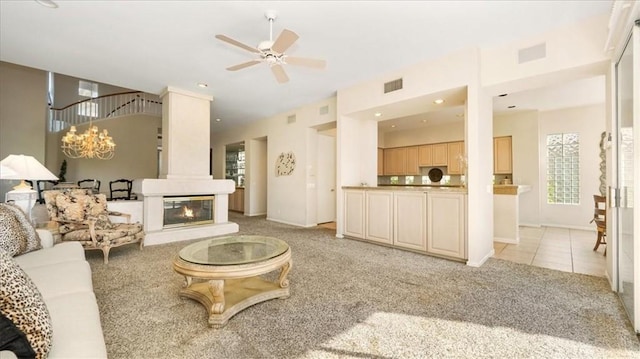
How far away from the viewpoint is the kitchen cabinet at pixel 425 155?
8.06 meters

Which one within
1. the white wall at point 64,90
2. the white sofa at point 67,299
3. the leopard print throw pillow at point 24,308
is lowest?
the white sofa at point 67,299

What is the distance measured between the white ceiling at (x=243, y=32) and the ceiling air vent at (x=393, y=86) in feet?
0.84

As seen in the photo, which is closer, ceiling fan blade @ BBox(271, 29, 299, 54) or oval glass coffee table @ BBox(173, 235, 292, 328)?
oval glass coffee table @ BBox(173, 235, 292, 328)

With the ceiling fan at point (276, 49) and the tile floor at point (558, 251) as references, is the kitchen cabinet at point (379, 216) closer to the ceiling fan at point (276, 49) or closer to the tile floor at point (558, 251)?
the tile floor at point (558, 251)

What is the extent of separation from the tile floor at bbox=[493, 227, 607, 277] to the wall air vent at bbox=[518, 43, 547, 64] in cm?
262

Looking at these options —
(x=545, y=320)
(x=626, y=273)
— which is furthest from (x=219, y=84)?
(x=626, y=273)

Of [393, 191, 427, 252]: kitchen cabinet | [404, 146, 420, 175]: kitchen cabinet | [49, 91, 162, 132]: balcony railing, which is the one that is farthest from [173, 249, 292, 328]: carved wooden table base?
[49, 91, 162, 132]: balcony railing

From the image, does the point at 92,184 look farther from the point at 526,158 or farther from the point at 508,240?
→ the point at 526,158

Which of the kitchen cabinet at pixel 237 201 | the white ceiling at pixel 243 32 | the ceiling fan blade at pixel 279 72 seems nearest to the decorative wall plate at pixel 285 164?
the kitchen cabinet at pixel 237 201

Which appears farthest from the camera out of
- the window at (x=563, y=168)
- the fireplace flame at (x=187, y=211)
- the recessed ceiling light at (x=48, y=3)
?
the window at (x=563, y=168)

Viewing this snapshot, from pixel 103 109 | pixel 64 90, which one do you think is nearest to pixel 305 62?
pixel 103 109

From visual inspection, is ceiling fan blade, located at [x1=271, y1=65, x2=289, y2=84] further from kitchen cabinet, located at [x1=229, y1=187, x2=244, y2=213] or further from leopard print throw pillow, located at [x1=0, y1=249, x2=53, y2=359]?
kitchen cabinet, located at [x1=229, y1=187, x2=244, y2=213]

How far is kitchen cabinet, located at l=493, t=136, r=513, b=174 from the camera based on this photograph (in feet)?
21.9

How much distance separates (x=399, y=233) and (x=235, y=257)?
111 inches
